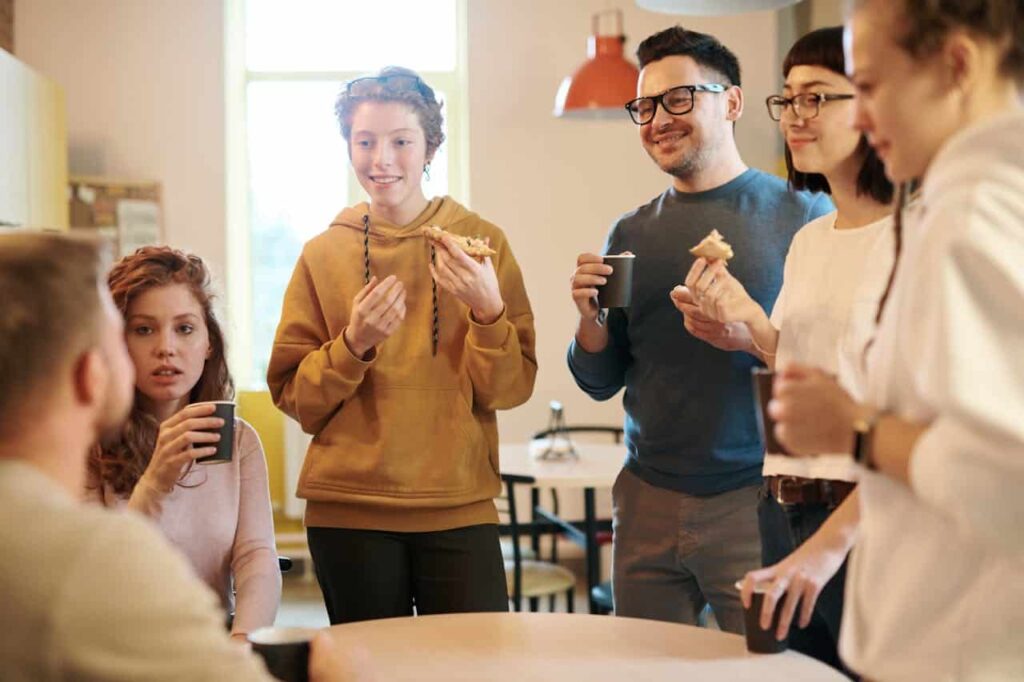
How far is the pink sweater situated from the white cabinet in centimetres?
311

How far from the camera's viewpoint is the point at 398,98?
2412 millimetres

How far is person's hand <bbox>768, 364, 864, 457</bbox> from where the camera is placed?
3.65 ft

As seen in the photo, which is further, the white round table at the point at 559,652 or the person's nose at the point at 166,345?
the person's nose at the point at 166,345

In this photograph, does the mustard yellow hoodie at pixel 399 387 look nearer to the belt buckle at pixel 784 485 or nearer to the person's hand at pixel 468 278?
the person's hand at pixel 468 278

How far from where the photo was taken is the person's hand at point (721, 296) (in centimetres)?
204

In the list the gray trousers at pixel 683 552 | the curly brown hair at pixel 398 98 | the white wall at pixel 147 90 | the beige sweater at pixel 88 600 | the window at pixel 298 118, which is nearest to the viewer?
the beige sweater at pixel 88 600

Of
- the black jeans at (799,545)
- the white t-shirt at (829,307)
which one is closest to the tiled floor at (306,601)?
the black jeans at (799,545)

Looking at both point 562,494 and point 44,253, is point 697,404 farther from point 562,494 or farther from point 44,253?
point 562,494

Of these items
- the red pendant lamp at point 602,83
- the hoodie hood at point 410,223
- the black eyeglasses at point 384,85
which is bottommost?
the hoodie hood at point 410,223

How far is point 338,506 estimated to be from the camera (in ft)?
7.59

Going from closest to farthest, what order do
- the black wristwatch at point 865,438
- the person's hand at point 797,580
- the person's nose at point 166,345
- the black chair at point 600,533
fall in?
the black wristwatch at point 865,438
the person's hand at point 797,580
the person's nose at point 166,345
the black chair at point 600,533

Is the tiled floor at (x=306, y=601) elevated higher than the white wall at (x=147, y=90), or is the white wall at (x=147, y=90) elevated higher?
the white wall at (x=147, y=90)

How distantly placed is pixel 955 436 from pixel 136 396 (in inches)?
65.6

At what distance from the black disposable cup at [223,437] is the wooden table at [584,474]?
2.18 m
